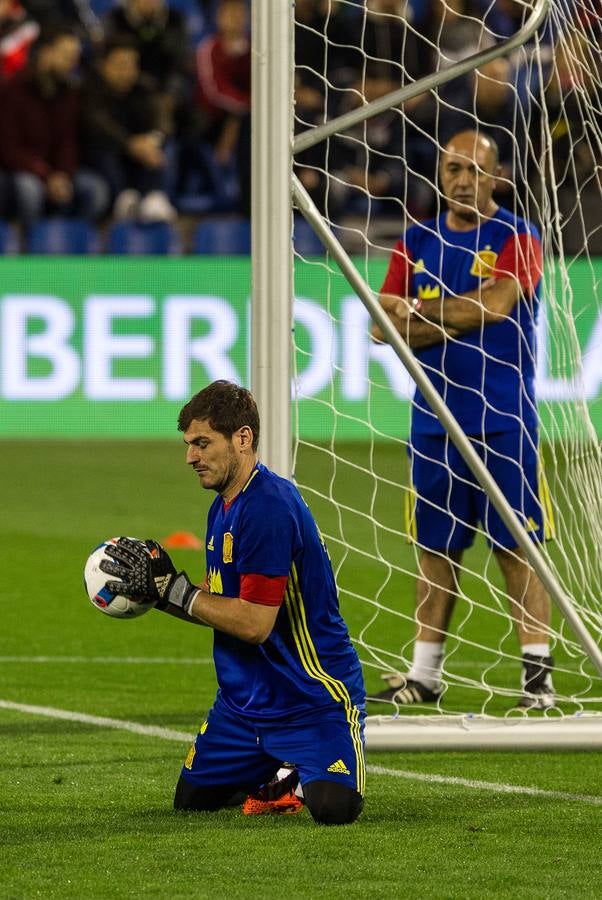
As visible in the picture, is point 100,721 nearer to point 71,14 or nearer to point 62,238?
point 62,238

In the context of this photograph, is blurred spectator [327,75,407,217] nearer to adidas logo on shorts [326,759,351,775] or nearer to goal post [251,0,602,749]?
goal post [251,0,602,749]

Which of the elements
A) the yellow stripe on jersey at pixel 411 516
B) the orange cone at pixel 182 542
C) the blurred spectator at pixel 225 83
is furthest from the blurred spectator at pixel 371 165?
the yellow stripe on jersey at pixel 411 516

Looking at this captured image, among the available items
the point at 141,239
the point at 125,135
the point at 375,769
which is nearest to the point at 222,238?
the point at 141,239

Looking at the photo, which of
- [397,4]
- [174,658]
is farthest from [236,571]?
[397,4]

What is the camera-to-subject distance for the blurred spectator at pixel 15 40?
55.0 ft

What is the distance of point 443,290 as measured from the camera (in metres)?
6.85

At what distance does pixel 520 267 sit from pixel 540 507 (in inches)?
36.2

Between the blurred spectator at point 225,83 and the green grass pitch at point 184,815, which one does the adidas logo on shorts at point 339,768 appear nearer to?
the green grass pitch at point 184,815

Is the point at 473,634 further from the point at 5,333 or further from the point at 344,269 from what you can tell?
the point at 5,333

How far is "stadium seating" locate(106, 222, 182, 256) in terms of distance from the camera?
1537 cm

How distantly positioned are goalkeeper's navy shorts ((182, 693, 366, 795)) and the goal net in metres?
0.97

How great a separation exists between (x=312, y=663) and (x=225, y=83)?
1274 cm

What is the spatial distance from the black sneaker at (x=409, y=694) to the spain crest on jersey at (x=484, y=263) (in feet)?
5.17

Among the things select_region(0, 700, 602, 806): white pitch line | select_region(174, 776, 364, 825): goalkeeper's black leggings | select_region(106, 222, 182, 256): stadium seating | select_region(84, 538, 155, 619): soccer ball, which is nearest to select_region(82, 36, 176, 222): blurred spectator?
select_region(106, 222, 182, 256): stadium seating
